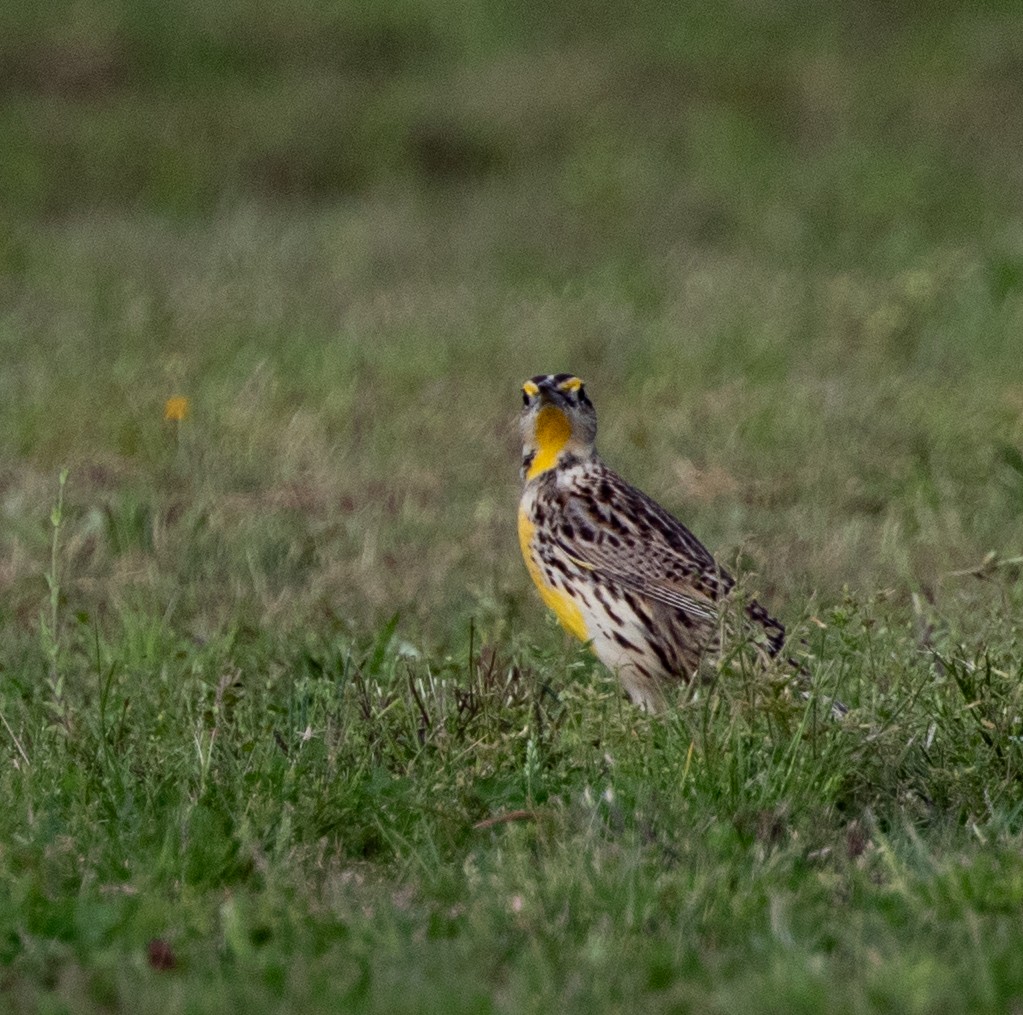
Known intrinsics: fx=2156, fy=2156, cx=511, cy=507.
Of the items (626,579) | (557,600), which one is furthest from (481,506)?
(626,579)

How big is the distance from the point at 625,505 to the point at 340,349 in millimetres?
4916

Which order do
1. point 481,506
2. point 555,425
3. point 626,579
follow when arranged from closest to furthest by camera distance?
point 626,579 → point 555,425 → point 481,506

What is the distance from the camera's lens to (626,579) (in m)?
6.26

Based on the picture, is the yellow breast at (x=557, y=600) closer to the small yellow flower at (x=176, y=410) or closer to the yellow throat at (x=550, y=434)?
the yellow throat at (x=550, y=434)

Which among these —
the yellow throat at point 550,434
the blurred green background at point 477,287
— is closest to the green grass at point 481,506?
the blurred green background at point 477,287

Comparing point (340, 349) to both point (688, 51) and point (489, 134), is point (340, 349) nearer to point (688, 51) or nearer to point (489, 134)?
point (489, 134)


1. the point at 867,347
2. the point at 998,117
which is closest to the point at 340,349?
the point at 867,347

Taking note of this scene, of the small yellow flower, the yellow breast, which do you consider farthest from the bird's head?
the small yellow flower

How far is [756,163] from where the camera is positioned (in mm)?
17500

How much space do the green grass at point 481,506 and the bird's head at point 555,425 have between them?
529mm

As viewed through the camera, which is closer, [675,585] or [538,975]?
[538,975]

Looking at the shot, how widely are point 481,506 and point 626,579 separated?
2646mm

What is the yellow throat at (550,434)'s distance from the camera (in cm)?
700

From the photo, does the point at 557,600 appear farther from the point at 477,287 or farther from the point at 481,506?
the point at 477,287
